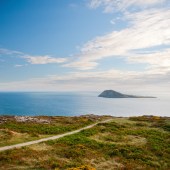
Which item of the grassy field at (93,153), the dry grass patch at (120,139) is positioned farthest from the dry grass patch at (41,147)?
the dry grass patch at (120,139)

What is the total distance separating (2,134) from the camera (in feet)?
112

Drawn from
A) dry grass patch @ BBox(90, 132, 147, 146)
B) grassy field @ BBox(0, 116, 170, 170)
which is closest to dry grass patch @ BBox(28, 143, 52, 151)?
grassy field @ BBox(0, 116, 170, 170)

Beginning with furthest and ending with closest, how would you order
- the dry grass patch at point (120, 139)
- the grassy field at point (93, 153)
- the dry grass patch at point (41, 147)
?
the dry grass patch at point (120, 139) → the dry grass patch at point (41, 147) → the grassy field at point (93, 153)

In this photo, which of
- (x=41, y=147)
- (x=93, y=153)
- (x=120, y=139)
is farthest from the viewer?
(x=120, y=139)

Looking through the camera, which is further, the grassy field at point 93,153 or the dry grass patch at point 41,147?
the dry grass patch at point 41,147

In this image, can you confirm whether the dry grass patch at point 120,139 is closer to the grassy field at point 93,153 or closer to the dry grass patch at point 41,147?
the grassy field at point 93,153

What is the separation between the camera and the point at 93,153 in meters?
27.6

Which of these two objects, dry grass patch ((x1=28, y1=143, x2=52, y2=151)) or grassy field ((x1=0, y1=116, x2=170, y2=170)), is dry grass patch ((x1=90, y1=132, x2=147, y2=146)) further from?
dry grass patch ((x1=28, y1=143, x2=52, y2=151))

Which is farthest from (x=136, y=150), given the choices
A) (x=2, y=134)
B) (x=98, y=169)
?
(x=2, y=134)

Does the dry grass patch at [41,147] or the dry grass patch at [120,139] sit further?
the dry grass patch at [120,139]

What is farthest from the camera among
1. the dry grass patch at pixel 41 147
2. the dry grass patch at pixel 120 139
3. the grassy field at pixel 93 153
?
the dry grass patch at pixel 120 139

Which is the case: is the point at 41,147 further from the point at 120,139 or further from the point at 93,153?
the point at 120,139

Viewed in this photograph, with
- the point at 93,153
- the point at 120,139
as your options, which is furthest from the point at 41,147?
the point at 120,139

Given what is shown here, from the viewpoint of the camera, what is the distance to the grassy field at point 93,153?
2247 cm
